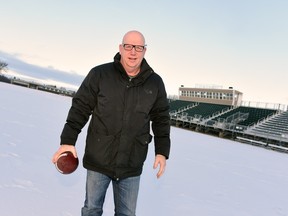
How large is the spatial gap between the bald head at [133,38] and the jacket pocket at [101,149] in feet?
2.13

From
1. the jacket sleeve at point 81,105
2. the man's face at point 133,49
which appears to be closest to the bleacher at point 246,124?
the man's face at point 133,49

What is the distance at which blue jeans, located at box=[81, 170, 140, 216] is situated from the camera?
2.03m

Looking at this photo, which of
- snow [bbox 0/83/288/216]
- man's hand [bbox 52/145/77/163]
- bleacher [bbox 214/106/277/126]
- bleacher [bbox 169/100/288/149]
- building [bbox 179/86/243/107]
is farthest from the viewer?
building [bbox 179/86/243/107]

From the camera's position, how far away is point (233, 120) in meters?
24.7

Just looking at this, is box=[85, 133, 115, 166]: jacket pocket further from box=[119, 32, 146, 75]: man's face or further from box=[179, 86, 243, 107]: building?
box=[179, 86, 243, 107]: building

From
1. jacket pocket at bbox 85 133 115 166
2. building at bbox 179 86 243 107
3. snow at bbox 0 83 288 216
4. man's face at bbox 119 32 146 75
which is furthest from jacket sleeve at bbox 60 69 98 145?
building at bbox 179 86 243 107

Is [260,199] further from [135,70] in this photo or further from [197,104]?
[197,104]

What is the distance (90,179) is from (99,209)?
0.78ft

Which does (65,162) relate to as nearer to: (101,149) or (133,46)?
(101,149)

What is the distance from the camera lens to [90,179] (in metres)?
2.03

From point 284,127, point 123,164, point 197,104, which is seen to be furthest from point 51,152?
point 197,104

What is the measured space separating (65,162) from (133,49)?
89 centimetres

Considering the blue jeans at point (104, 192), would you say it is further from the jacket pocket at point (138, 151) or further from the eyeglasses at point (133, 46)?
the eyeglasses at point (133, 46)

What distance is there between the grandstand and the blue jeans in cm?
1713
